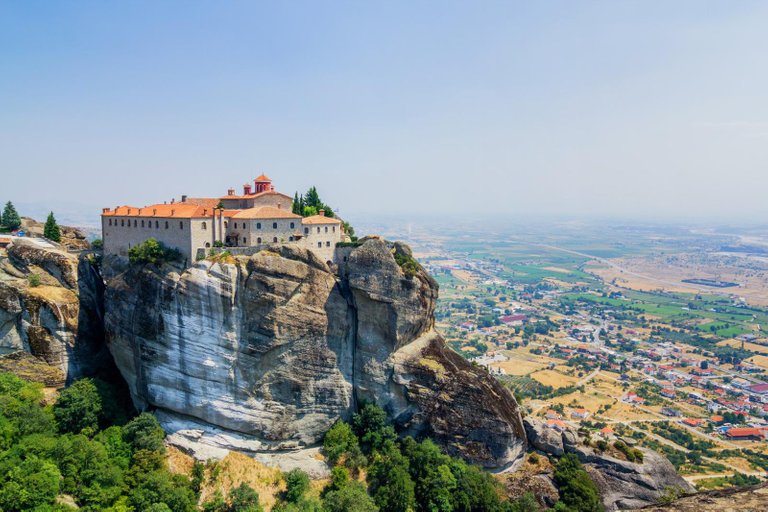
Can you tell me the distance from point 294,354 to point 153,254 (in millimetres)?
14313

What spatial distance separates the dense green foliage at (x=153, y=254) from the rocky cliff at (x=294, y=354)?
0.90 meters

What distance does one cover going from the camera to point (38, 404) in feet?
129

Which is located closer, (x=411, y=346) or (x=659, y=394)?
(x=411, y=346)

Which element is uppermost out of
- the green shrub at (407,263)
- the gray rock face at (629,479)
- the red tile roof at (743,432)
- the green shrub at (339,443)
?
the green shrub at (407,263)

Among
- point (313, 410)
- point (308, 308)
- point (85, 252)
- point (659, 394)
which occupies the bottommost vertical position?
point (659, 394)

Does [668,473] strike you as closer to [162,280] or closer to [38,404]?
[162,280]

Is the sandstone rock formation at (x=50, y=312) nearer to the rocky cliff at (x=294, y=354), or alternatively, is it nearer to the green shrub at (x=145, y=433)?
the rocky cliff at (x=294, y=354)

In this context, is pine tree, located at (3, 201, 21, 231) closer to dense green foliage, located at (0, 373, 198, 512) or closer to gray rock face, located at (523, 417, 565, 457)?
dense green foliage, located at (0, 373, 198, 512)

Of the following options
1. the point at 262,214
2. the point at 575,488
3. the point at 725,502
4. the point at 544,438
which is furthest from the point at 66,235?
the point at 725,502

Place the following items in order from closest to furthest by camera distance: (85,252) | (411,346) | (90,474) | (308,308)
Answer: (90,474), (308,308), (411,346), (85,252)

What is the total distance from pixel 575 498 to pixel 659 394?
58.8 meters

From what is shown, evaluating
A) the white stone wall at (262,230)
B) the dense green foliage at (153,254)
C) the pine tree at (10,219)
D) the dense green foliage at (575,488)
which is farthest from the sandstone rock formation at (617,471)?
the pine tree at (10,219)

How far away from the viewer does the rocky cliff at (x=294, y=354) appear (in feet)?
129

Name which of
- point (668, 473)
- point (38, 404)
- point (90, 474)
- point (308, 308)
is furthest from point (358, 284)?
point (668, 473)
